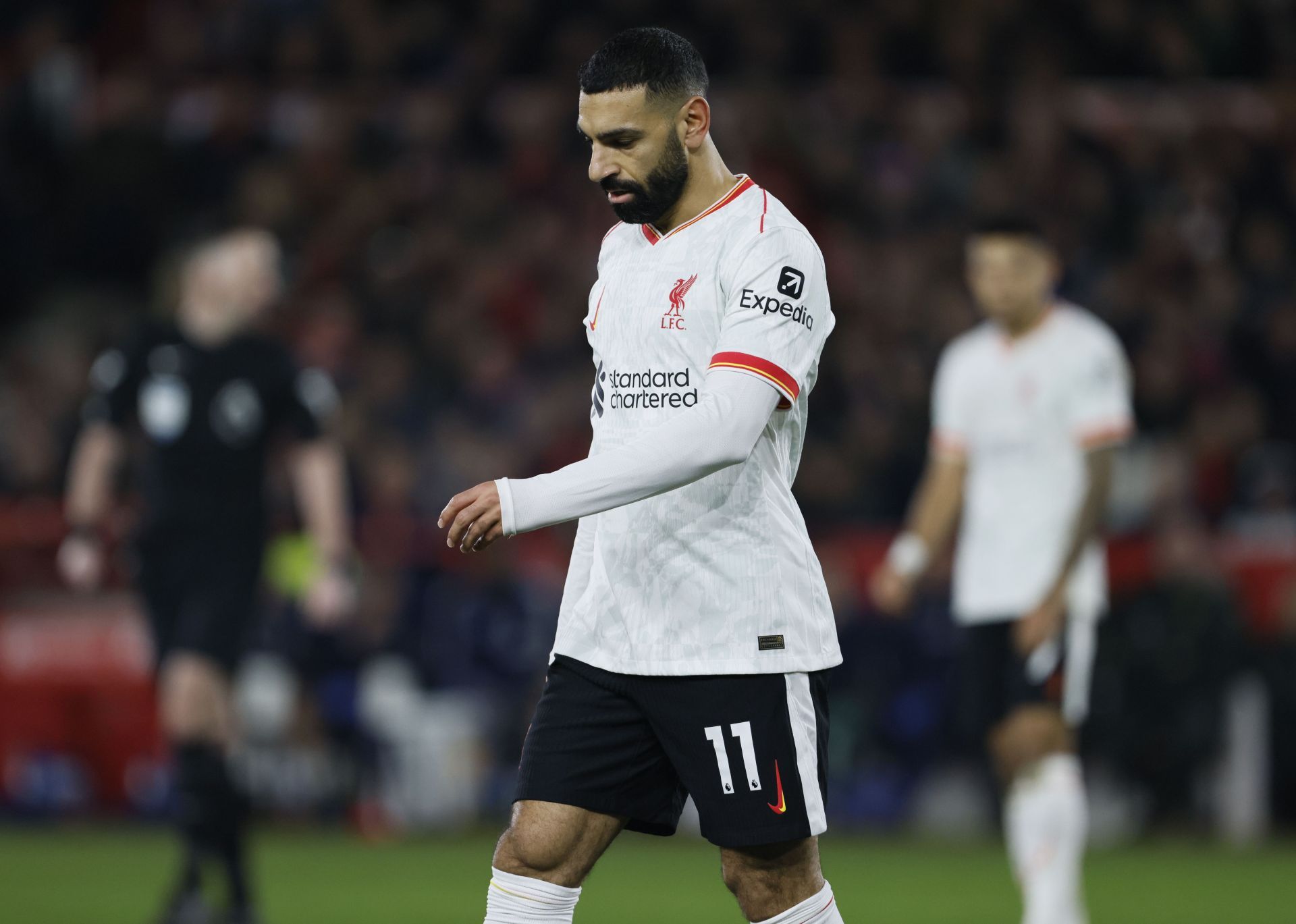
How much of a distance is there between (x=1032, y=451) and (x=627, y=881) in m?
3.34

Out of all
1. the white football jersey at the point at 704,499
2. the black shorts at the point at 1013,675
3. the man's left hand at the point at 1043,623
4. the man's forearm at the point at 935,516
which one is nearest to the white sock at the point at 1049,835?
the black shorts at the point at 1013,675

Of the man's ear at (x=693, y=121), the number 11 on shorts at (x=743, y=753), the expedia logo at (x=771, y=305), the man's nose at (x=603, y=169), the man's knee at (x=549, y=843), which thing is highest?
the man's ear at (x=693, y=121)

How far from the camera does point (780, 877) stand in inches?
155

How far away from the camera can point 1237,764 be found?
10.8 m

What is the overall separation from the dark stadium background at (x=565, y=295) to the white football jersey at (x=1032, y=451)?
13.8 ft

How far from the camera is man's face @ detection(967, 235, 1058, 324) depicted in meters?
6.73

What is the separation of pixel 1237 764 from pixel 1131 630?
3.16 feet

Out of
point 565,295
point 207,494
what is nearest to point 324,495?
point 207,494

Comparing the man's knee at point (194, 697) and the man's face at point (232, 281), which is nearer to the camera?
the man's knee at point (194, 697)

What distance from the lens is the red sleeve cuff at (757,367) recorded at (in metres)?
3.71

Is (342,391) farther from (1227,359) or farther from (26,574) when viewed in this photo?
(1227,359)

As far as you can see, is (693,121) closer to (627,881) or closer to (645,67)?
(645,67)

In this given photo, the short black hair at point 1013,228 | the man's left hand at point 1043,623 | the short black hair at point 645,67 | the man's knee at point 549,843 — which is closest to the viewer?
the short black hair at point 645,67

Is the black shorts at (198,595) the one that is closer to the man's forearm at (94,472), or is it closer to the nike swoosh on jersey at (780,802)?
the man's forearm at (94,472)
